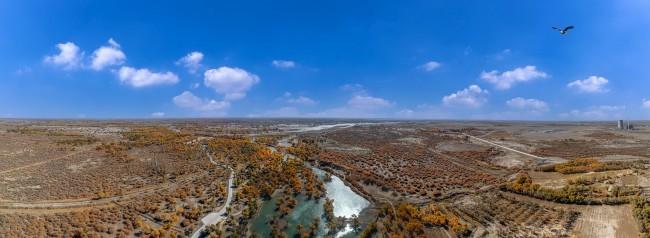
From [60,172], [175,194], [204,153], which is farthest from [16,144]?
[175,194]

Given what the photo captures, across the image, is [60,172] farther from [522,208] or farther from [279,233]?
[522,208]

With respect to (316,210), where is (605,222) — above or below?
above

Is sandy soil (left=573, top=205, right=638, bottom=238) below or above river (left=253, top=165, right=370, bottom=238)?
above

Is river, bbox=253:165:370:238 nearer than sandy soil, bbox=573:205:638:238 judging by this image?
No

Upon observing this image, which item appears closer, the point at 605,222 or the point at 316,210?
the point at 605,222

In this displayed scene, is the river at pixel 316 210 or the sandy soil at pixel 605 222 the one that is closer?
the sandy soil at pixel 605 222

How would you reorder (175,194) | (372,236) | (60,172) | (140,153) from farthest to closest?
(140,153), (60,172), (175,194), (372,236)

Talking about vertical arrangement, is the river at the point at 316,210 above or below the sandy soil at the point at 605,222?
below

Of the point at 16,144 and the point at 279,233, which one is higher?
the point at 16,144
